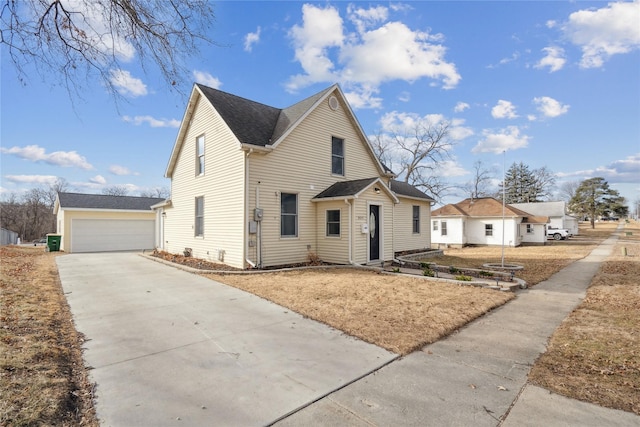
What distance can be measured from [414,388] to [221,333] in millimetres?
2936

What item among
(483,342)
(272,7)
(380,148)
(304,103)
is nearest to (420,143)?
(380,148)

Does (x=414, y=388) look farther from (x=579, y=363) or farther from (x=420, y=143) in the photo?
(x=420, y=143)

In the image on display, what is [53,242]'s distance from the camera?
20.0 metres

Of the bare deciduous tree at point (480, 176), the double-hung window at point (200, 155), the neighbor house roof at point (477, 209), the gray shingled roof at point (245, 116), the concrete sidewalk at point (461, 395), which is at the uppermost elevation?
the bare deciduous tree at point (480, 176)

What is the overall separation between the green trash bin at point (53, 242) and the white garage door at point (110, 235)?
159cm

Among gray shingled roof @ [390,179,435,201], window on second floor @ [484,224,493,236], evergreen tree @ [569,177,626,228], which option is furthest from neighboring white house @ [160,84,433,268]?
evergreen tree @ [569,177,626,228]

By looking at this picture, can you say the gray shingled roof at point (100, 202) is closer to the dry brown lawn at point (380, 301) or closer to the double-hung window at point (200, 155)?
the double-hung window at point (200, 155)

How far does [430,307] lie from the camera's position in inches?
242

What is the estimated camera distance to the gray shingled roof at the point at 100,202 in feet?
66.2

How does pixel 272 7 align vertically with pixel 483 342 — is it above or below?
above

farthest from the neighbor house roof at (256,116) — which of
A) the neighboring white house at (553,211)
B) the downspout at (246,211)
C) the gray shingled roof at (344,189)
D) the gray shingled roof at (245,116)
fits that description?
the neighboring white house at (553,211)

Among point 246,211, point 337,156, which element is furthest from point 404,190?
point 246,211

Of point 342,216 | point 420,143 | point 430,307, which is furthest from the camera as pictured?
point 420,143

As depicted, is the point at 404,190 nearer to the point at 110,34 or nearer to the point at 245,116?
the point at 245,116
